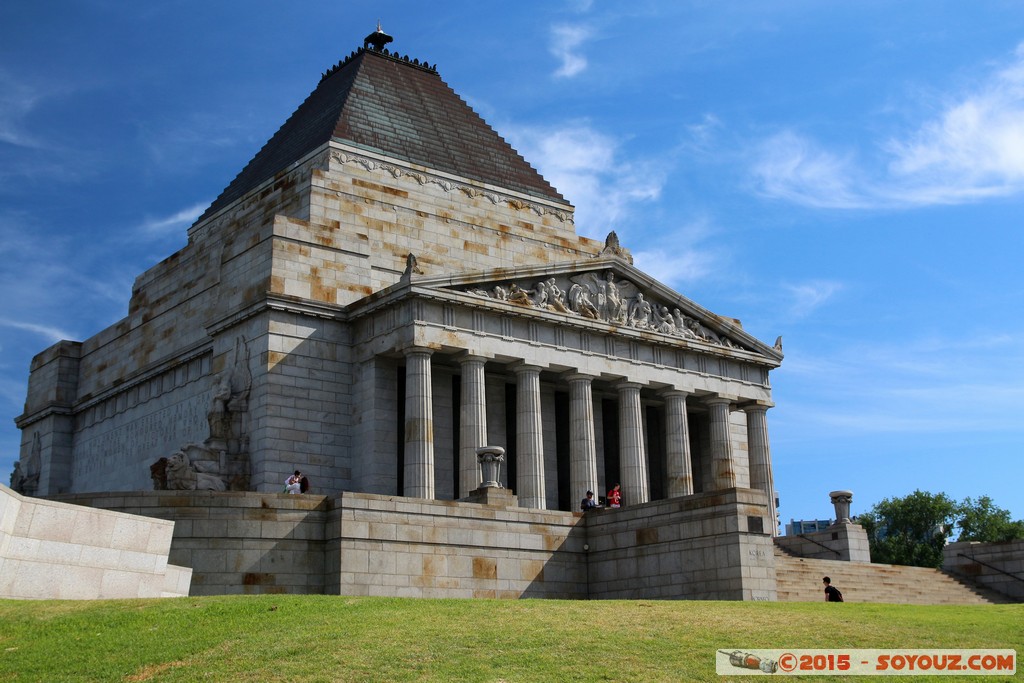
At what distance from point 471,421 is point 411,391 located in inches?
102

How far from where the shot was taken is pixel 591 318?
48.2 meters

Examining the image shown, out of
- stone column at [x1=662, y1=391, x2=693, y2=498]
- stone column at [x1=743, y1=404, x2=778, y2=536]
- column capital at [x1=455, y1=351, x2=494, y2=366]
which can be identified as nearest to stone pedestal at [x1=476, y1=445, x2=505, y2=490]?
column capital at [x1=455, y1=351, x2=494, y2=366]

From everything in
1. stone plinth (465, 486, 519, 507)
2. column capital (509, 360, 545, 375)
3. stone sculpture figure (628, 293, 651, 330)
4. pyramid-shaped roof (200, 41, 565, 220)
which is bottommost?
stone plinth (465, 486, 519, 507)

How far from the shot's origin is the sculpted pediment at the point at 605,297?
46062mm

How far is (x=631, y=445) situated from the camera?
48500 millimetres

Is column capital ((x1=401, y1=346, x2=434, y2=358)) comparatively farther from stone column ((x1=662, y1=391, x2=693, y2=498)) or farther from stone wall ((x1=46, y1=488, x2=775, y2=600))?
stone column ((x1=662, y1=391, x2=693, y2=498))

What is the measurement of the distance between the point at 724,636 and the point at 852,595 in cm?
2030

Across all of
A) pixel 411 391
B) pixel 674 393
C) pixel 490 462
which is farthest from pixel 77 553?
pixel 674 393

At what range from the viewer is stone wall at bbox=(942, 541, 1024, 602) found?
41.8 m

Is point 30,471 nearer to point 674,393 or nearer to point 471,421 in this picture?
point 471,421

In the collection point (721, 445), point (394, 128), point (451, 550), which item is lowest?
point (451, 550)

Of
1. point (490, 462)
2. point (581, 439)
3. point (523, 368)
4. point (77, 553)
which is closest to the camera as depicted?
point (77, 553)

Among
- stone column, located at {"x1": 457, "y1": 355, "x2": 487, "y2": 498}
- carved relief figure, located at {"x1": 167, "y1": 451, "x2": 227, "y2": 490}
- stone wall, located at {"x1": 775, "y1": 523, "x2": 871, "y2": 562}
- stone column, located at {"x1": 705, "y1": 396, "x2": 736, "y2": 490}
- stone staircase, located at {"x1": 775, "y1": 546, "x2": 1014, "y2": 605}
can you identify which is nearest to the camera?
stone staircase, located at {"x1": 775, "y1": 546, "x2": 1014, "y2": 605}

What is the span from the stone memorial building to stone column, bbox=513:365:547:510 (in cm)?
8
